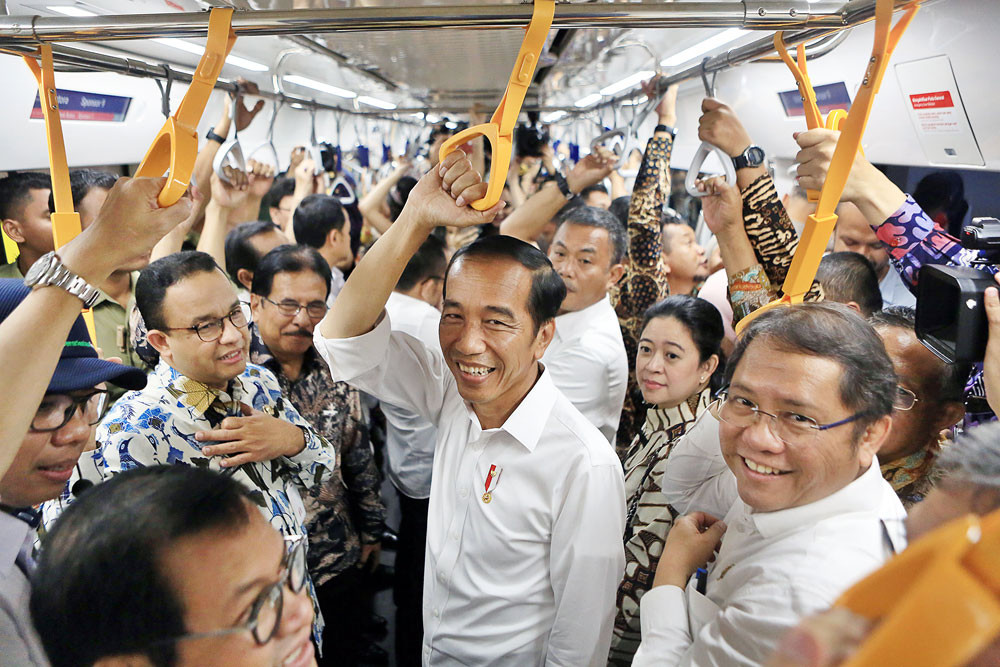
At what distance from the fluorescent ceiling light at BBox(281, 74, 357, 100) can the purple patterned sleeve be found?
4087 mm

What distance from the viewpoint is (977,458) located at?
2.35 ft

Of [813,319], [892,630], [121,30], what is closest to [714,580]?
[813,319]

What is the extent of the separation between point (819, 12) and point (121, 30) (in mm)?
1442

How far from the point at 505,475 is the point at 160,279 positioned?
124 centimetres

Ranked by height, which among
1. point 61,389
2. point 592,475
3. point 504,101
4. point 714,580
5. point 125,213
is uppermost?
point 504,101

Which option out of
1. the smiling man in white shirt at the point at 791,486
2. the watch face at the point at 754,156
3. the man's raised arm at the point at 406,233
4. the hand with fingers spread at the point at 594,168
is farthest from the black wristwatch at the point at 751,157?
the man's raised arm at the point at 406,233

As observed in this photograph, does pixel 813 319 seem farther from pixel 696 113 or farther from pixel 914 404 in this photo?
pixel 696 113

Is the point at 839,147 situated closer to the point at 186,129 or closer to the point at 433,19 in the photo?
the point at 433,19

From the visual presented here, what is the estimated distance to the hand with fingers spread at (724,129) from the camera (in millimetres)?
1780

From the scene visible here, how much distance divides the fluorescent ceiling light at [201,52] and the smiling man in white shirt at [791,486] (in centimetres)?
413

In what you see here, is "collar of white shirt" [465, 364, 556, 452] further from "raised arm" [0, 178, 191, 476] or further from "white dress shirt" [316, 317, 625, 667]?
"raised arm" [0, 178, 191, 476]

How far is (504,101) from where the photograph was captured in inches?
43.8

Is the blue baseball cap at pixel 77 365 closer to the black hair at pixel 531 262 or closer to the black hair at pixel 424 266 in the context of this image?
the black hair at pixel 531 262

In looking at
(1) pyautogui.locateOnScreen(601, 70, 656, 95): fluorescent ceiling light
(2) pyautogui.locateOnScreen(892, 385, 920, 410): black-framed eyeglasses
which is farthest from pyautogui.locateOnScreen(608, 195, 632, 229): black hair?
(2) pyautogui.locateOnScreen(892, 385, 920, 410): black-framed eyeglasses
